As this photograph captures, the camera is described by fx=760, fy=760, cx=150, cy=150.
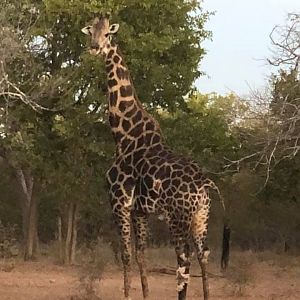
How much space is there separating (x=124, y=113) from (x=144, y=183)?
4.41 ft

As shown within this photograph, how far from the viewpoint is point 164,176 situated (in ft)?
35.2

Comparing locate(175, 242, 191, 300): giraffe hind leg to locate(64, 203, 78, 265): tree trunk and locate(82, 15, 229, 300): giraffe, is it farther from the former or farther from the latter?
locate(64, 203, 78, 265): tree trunk

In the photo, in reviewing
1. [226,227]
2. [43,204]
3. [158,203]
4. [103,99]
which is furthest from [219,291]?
[43,204]

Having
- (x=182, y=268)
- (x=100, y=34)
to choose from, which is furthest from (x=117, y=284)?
(x=100, y=34)

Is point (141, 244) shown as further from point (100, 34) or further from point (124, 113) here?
point (100, 34)

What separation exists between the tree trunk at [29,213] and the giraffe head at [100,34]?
9.86m

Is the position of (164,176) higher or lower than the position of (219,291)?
higher

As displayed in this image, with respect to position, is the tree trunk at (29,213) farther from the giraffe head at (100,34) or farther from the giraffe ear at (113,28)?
the giraffe ear at (113,28)

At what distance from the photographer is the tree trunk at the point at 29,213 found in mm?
20609

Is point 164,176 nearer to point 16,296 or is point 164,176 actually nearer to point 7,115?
point 16,296

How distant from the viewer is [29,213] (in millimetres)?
21016

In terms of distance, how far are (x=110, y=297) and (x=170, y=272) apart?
5.56 metres

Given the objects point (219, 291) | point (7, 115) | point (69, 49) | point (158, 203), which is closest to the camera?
point (158, 203)

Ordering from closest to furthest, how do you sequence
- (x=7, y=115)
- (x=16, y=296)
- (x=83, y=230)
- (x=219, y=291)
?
(x=16, y=296) → (x=219, y=291) → (x=7, y=115) → (x=83, y=230)
